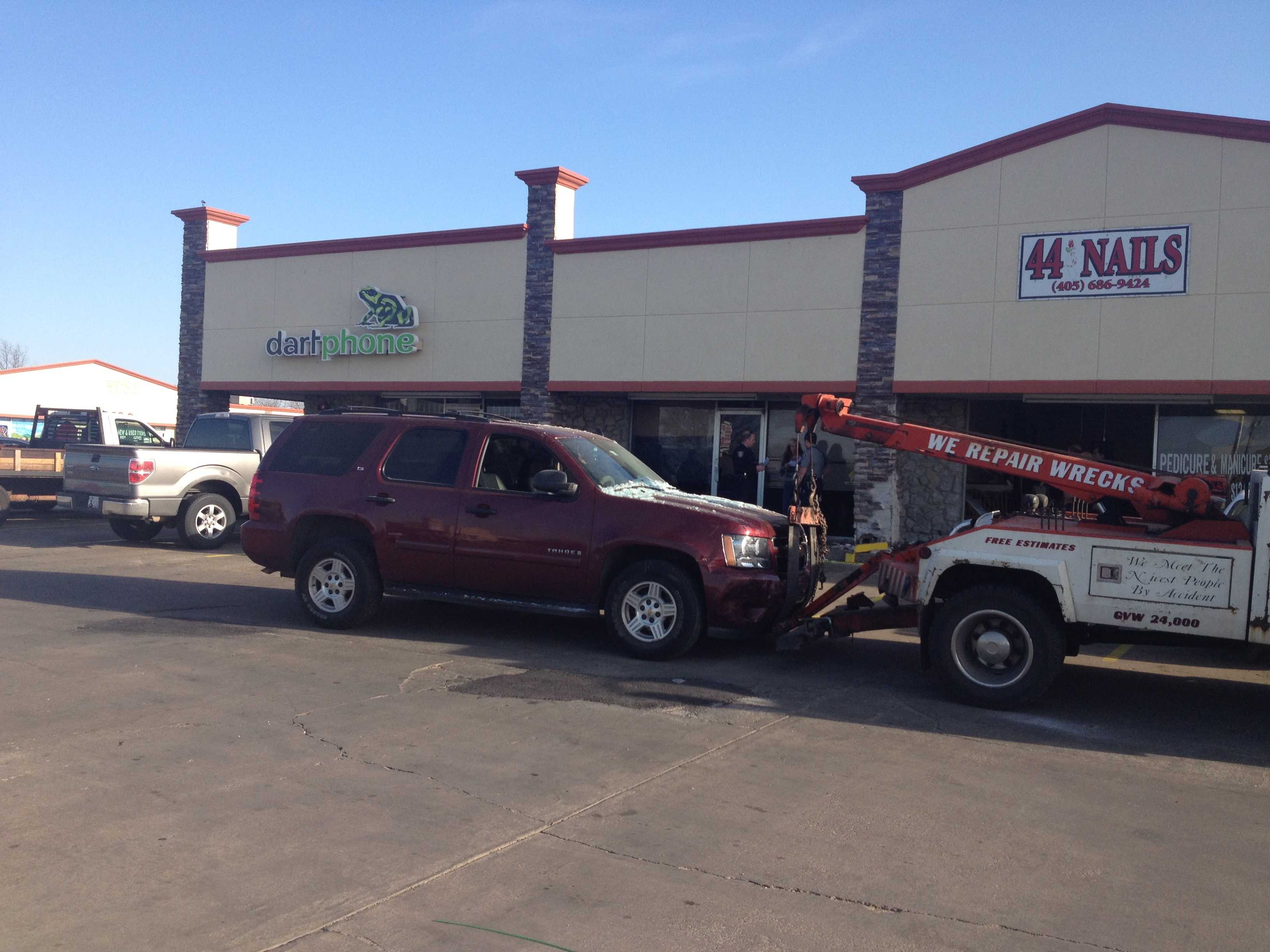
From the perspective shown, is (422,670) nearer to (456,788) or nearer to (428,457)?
Result: (428,457)

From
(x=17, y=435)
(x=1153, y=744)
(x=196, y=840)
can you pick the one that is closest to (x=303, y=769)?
(x=196, y=840)

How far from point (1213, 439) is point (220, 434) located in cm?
1444

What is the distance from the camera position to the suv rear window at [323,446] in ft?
31.9

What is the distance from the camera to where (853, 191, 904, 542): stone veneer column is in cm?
1603

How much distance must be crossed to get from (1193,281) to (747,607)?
9254 millimetres

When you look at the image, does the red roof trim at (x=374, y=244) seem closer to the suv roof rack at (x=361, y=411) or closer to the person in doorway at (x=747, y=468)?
the person in doorway at (x=747, y=468)

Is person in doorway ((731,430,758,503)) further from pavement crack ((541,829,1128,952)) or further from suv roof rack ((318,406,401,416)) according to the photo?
pavement crack ((541,829,1128,952))

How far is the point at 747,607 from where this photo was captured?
836 centimetres

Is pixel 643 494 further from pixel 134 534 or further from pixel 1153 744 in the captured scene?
pixel 134 534

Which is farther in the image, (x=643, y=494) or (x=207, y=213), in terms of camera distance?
(x=207, y=213)

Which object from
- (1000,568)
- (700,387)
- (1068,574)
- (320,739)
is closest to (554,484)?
(320,739)

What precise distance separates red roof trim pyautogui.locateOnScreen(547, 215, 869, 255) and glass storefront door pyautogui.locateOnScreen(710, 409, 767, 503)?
296cm

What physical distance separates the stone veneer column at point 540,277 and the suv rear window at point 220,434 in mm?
4738

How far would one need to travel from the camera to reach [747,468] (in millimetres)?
18109
